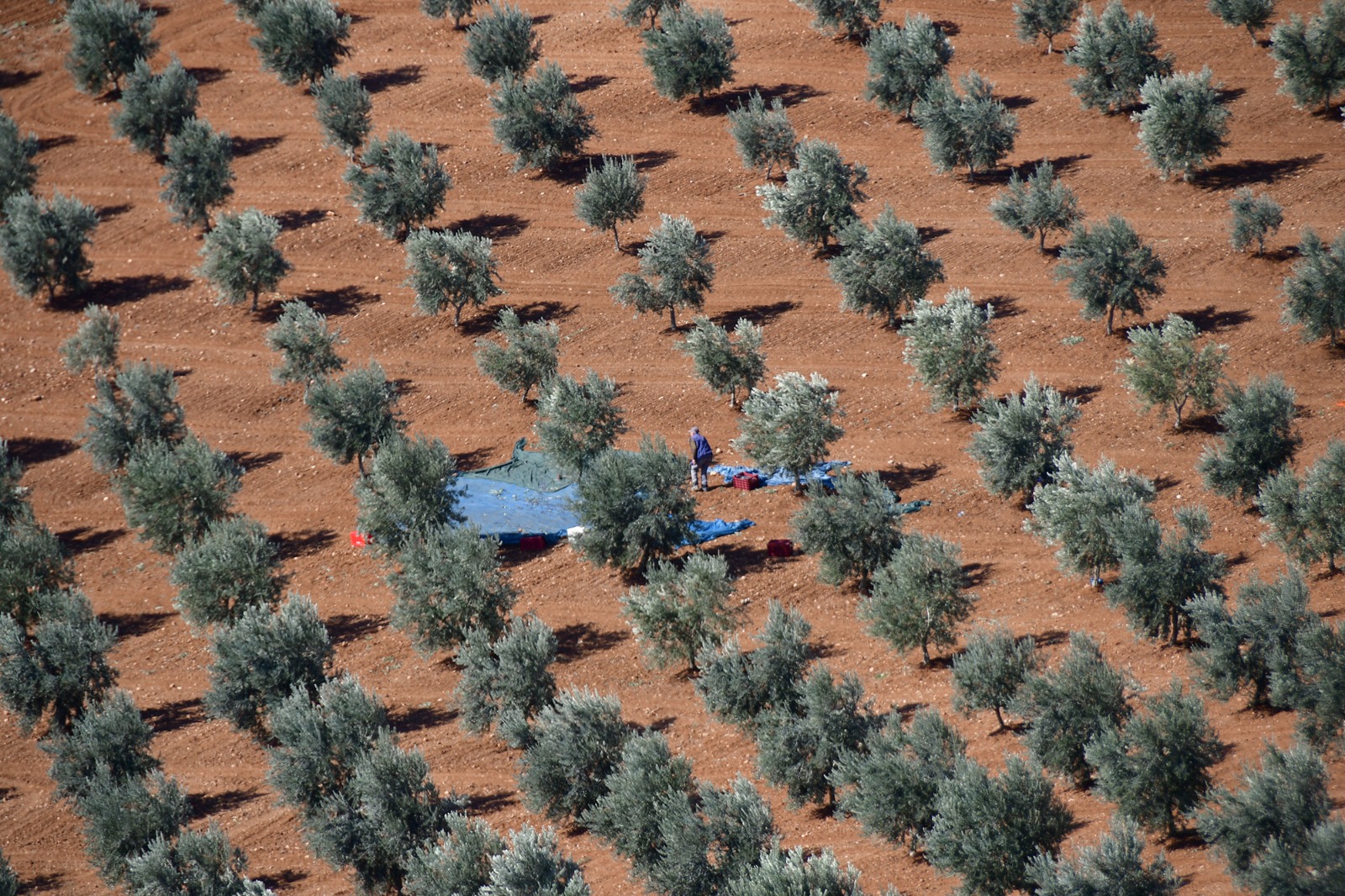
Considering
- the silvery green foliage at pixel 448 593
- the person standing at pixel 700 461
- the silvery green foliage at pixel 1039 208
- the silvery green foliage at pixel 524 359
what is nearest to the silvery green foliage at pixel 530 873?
the silvery green foliage at pixel 448 593

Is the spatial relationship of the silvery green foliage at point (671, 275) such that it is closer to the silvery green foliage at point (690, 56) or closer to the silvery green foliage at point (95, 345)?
the silvery green foliage at point (690, 56)

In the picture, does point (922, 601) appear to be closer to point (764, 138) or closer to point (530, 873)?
point (530, 873)

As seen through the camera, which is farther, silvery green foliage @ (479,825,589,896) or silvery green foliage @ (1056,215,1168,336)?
silvery green foliage @ (1056,215,1168,336)

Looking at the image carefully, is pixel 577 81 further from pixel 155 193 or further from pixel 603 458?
pixel 603 458

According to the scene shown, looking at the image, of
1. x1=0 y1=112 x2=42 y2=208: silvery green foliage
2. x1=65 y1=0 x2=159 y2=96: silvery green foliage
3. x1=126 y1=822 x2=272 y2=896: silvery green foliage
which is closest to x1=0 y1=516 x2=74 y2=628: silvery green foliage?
x1=126 y1=822 x2=272 y2=896: silvery green foliage

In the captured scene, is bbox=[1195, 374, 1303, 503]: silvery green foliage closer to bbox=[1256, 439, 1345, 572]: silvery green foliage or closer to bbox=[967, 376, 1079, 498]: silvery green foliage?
bbox=[1256, 439, 1345, 572]: silvery green foliage

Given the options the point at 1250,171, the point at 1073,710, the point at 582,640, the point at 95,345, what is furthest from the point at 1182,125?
the point at 95,345
